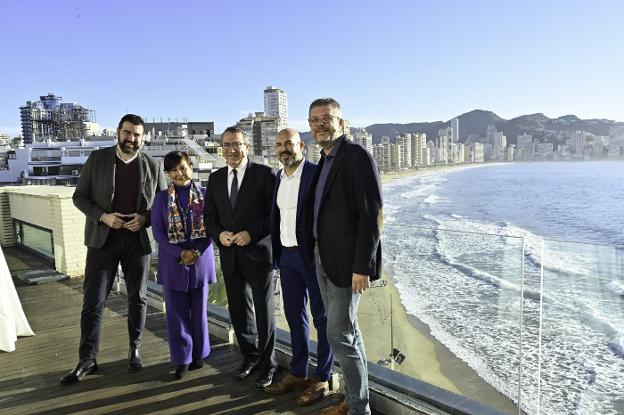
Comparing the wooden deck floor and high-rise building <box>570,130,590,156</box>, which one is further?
high-rise building <box>570,130,590,156</box>

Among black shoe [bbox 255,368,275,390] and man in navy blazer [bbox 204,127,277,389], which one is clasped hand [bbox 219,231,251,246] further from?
black shoe [bbox 255,368,275,390]

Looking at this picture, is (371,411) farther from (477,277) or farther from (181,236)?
(477,277)

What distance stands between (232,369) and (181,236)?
92cm

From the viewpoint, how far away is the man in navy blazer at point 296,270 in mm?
2711

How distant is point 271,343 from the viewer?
3078mm

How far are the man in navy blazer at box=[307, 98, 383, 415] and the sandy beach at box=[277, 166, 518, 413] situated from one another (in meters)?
0.76

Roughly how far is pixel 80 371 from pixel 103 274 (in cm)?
62

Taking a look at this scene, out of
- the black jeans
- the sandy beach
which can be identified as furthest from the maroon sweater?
the sandy beach

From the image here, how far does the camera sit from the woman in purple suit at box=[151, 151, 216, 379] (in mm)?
3172

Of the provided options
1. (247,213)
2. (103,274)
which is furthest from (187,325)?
(247,213)

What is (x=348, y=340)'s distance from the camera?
235cm

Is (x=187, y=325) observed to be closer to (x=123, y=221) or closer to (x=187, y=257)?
(x=187, y=257)

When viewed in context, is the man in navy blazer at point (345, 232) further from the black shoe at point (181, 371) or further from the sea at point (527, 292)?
the black shoe at point (181, 371)

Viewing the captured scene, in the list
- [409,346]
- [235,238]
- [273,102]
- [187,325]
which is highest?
[273,102]
